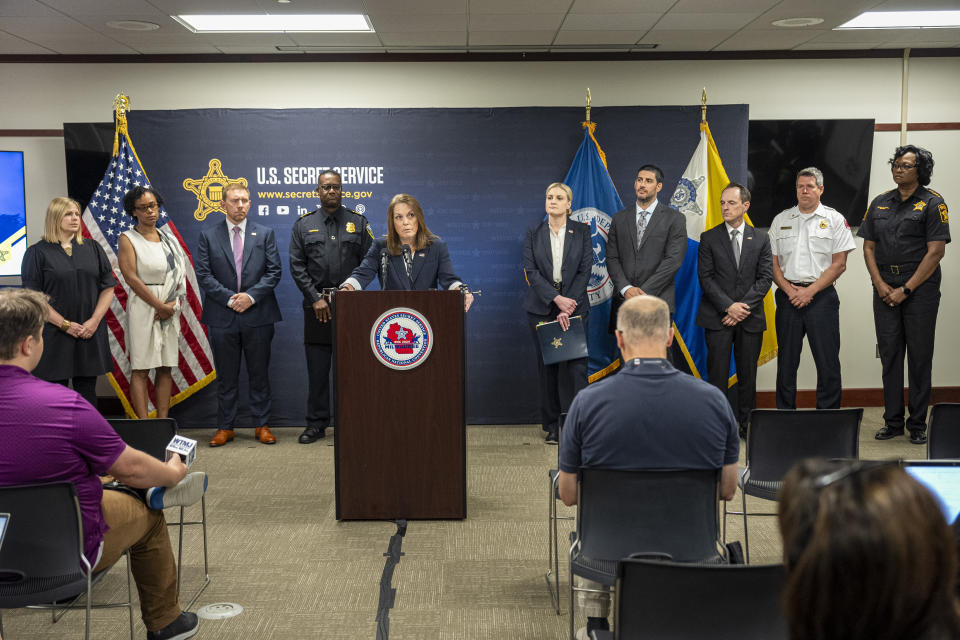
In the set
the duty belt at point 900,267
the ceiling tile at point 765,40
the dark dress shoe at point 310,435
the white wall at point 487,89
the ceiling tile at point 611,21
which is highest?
the ceiling tile at point 765,40

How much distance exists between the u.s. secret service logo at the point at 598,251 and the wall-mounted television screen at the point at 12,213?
4458 millimetres

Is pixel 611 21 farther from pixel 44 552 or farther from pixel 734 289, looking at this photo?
pixel 44 552

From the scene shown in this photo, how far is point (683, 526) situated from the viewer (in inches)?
92.6

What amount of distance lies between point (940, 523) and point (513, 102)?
5991mm

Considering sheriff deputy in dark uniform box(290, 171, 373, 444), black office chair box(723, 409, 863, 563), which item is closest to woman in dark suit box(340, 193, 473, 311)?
sheriff deputy in dark uniform box(290, 171, 373, 444)

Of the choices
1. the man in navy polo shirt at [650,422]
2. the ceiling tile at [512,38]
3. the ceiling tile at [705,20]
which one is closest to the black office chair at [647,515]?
the man in navy polo shirt at [650,422]

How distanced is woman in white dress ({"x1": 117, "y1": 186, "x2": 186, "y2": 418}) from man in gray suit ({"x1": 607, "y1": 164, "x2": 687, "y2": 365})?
3.28 m

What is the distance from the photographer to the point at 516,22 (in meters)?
5.55

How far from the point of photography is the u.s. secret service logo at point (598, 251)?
20.2ft

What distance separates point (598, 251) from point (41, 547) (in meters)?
4.60

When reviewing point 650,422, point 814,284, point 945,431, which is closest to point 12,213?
point 650,422

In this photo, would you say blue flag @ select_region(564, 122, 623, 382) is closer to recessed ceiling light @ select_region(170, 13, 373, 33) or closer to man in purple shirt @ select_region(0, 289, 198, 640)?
recessed ceiling light @ select_region(170, 13, 373, 33)

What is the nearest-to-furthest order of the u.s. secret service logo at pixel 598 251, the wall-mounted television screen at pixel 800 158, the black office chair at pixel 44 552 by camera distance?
the black office chair at pixel 44 552, the u.s. secret service logo at pixel 598 251, the wall-mounted television screen at pixel 800 158

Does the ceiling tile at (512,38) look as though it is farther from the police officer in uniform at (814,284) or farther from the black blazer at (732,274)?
the police officer in uniform at (814,284)
